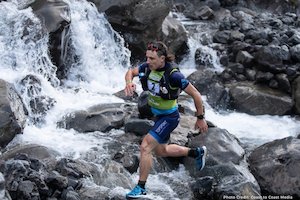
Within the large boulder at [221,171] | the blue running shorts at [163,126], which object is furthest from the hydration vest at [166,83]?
the large boulder at [221,171]

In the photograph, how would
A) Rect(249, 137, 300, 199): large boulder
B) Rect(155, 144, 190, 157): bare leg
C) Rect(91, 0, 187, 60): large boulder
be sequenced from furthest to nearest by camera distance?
1. Rect(91, 0, 187, 60): large boulder
2. Rect(249, 137, 300, 199): large boulder
3. Rect(155, 144, 190, 157): bare leg

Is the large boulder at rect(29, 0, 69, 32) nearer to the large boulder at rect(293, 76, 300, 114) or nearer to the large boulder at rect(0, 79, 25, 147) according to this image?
the large boulder at rect(0, 79, 25, 147)

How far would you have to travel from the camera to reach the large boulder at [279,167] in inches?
324

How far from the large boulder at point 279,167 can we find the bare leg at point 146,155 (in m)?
2.70

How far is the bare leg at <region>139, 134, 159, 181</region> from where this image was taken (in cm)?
687

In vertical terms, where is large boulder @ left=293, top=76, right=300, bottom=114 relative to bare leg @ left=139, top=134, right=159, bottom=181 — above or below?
below

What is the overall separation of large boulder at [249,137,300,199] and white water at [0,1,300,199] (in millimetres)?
1463

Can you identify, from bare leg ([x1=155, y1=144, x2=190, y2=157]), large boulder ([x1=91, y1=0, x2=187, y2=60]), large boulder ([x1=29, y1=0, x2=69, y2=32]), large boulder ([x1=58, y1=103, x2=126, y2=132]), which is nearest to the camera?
bare leg ([x1=155, y1=144, x2=190, y2=157])

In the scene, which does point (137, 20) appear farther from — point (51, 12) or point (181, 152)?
point (181, 152)

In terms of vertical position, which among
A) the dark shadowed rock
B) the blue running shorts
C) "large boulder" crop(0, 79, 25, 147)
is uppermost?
the blue running shorts

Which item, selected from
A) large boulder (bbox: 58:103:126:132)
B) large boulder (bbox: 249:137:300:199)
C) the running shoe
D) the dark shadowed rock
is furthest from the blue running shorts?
the dark shadowed rock

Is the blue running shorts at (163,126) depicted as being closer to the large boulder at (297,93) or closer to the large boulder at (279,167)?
the large boulder at (279,167)

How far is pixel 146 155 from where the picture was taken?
6.88 m

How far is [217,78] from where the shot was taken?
14.9 metres
